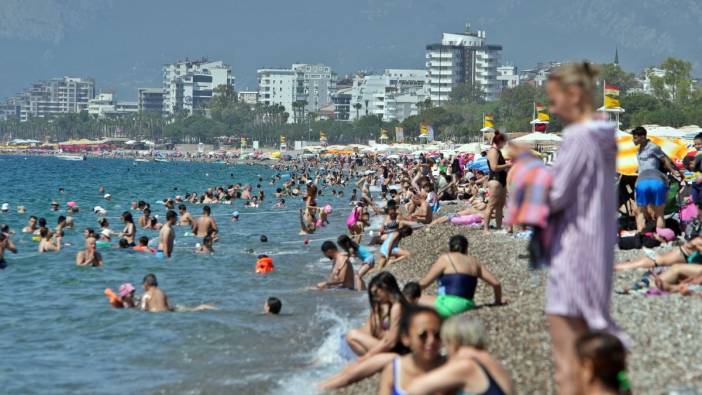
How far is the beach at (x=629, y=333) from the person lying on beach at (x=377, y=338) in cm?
11

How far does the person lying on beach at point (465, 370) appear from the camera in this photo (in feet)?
20.7

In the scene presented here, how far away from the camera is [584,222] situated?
5.64 metres

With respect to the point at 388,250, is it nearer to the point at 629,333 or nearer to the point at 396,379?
the point at 629,333

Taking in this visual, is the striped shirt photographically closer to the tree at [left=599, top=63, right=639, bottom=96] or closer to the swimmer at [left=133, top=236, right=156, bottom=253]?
the swimmer at [left=133, top=236, right=156, bottom=253]

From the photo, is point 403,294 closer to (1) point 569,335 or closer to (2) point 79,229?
(1) point 569,335

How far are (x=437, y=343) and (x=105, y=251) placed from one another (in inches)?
755

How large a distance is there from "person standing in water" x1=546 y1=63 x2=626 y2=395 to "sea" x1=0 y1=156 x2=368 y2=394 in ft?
16.3

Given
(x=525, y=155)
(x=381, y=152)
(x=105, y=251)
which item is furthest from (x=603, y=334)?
(x=381, y=152)

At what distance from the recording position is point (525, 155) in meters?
5.76

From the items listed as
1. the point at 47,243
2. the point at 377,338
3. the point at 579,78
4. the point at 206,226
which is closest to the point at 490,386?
the point at 579,78

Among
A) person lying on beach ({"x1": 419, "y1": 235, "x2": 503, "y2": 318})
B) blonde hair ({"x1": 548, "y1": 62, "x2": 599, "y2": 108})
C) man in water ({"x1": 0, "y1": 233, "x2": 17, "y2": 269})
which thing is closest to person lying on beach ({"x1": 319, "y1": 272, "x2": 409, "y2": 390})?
person lying on beach ({"x1": 419, "y1": 235, "x2": 503, "y2": 318})

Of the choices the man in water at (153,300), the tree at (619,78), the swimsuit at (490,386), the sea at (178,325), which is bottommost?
the sea at (178,325)

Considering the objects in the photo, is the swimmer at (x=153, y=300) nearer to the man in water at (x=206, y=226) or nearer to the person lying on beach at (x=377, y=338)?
the person lying on beach at (x=377, y=338)

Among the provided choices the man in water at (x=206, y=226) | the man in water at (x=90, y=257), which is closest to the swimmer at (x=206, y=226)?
the man in water at (x=206, y=226)
